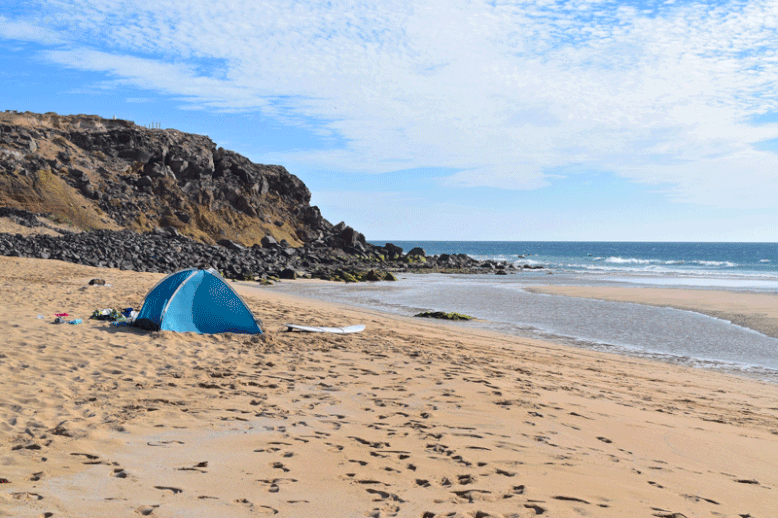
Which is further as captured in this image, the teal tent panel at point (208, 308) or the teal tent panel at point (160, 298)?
the teal tent panel at point (208, 308)

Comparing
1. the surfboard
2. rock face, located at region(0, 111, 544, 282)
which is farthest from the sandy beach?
rock face, located at region(0, 111, 544, 282)

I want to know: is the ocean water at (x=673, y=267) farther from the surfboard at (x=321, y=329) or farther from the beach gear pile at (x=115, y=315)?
the beach gear pile at (x=115, y=315)

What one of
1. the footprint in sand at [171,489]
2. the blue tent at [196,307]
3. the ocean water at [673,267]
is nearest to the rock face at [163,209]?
the ocean water at [673,267]

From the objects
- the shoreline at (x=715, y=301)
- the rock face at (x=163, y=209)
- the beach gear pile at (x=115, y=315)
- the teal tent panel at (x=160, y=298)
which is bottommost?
the shoreline at (x=715, y=301)

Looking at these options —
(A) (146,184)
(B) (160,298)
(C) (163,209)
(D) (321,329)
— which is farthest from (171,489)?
(A) (146,184)

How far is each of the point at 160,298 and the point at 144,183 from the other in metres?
47.3

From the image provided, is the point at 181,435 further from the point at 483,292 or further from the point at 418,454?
the point at 483,292

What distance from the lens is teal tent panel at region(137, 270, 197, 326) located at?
997cm

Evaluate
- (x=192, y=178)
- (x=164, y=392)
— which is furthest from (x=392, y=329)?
(x=192, y=178)

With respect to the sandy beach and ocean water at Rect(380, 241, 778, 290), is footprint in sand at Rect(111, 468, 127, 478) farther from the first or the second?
ocean water at Rect(380, 241, 778, 290)

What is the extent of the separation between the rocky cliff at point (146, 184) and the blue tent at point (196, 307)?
36.0 metres

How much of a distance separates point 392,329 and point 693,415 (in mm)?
7574

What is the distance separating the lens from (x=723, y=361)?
11.2m

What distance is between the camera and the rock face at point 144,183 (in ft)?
139
